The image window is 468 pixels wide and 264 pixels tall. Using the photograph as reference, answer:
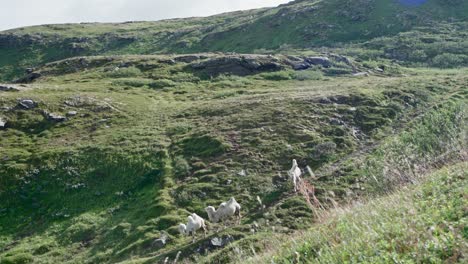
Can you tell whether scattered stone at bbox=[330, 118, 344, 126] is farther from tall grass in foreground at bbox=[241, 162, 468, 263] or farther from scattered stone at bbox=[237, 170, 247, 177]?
tall grass in foreground at bbox=[241, 162, 468, 263]

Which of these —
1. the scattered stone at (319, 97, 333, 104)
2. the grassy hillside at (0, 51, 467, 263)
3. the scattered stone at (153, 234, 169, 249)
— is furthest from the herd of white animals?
the scattered stone at (319, 97, 333, 104)

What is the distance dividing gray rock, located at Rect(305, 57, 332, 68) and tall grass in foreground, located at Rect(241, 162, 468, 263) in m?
66.3

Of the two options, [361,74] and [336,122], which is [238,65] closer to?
[361,74]

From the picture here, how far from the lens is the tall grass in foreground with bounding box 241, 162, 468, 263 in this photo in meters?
7.75

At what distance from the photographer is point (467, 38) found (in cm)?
9312

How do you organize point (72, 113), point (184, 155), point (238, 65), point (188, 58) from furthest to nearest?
point (188, 58) < point (238, 65) < point (72, 113) < point (184, 155)

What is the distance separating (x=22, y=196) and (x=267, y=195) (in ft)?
64.0

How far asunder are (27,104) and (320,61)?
45192mm

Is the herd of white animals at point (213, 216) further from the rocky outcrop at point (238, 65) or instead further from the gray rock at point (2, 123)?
the rocky outcrop at point (238, 65)

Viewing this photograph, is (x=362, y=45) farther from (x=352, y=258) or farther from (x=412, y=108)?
(x=352, y=258)

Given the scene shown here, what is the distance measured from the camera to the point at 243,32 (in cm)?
12588

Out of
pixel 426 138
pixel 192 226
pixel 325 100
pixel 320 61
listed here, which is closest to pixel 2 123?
pixel 192 226

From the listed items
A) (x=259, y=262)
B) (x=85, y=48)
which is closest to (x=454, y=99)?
(x=259, y=262)

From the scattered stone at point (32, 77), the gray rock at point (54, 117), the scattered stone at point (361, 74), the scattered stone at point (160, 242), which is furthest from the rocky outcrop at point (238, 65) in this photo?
the scattered stone at point (160, 242)
